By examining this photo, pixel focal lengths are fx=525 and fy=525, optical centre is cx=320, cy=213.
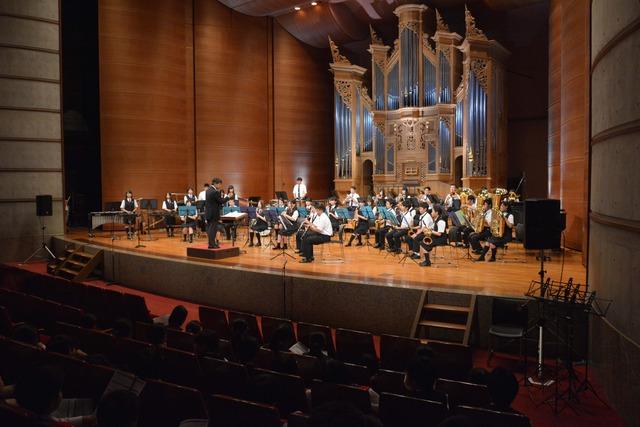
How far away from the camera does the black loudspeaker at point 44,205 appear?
39.1 ft

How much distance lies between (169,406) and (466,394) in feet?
6.35

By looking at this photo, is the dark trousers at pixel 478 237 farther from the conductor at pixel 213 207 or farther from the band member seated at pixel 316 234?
the conductor at pixel 213 207

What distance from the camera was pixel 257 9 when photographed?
17641mm

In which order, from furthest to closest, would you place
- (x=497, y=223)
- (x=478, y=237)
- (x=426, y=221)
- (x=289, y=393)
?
(x=478, y=237) < (x=497, y=223) < (x=426, y=221) < (x=289, y=393)

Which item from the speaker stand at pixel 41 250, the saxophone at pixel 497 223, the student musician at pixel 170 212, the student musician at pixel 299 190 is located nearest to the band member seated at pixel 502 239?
the saxophone at pixel 497 223

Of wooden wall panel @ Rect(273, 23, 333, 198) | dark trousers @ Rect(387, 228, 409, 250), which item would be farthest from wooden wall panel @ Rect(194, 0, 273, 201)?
dark trousers @ Rect(387, 228, 409, 250)

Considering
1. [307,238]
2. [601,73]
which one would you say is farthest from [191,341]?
[307,238]

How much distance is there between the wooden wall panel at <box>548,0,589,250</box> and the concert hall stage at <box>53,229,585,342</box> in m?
0.89

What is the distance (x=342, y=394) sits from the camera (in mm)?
3244

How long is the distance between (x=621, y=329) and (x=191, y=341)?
12.0 feet

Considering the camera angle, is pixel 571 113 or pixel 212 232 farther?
pixel 212 232

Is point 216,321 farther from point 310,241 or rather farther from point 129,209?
point 129,209

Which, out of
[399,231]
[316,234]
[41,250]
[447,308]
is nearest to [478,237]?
[399,231]

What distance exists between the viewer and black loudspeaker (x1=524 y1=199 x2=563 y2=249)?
17.1 ft
